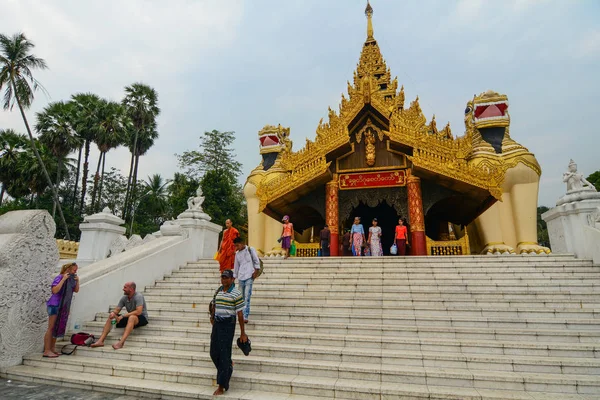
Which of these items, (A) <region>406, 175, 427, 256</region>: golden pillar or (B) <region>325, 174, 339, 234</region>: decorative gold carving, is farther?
(B) <region>325, 174, 339, 234</region>: decorative gold carving

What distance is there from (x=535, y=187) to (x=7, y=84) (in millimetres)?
25500

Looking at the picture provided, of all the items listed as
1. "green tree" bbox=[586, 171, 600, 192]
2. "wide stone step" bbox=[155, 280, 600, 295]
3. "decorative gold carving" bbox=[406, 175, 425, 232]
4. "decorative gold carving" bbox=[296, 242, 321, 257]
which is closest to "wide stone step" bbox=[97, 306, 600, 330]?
"wide stone step" bbox=[155, 280, 600, 295]

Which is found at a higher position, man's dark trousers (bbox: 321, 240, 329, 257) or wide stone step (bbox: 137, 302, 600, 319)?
man's dark trousers (bbox: 321, 240, 329, 257)

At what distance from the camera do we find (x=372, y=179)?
41.8 ft

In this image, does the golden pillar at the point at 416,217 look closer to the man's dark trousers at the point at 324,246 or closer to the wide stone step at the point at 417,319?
the man's dark trousers at the point at 324,246

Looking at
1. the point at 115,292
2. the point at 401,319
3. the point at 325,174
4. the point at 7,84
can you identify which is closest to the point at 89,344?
the point at 115,292

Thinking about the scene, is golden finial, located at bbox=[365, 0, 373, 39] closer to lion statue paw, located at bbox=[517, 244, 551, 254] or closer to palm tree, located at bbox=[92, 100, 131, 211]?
lion statue paw, located at bbox=[517, 244, 551, 254]

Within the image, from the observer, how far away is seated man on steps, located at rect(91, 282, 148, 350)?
499cm

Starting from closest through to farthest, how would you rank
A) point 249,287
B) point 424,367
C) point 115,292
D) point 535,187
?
1. point 424,367
2. point 249,287
3. point 115,292
4. point 535,187

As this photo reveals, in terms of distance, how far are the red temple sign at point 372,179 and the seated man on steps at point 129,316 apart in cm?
883

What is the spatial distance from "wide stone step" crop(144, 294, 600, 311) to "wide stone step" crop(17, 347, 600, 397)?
1.63 meters

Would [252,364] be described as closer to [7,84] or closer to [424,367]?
[424,367]

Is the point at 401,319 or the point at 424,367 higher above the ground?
the point at 401,319

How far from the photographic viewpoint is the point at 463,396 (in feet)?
11.1
